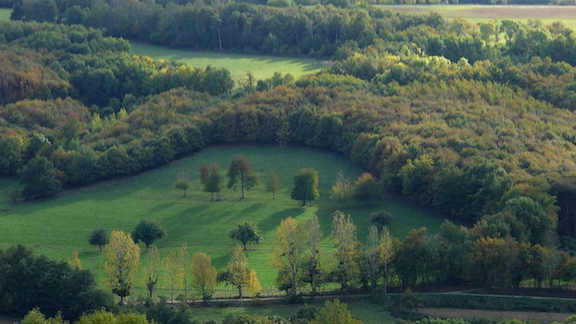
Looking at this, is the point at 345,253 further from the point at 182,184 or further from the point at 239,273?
the point at 182,184

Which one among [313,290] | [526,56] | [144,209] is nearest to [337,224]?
[313,290]

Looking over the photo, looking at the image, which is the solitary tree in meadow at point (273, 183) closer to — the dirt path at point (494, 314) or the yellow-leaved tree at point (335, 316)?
the dirt path at point (494, 314)

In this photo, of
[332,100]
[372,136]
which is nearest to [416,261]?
[372,136]

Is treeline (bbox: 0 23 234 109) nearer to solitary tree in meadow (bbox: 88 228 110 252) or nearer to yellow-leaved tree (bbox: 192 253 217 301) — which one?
solitary tree in meadow (bbox: 88 228 110 252)

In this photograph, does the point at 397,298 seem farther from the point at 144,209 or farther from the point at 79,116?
the point at 79,116

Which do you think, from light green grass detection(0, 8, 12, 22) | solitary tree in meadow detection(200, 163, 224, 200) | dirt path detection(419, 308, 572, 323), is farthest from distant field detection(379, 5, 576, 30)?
dirt path detection(419, 308, 572, 323)
